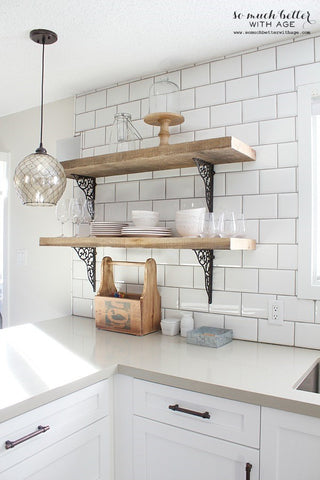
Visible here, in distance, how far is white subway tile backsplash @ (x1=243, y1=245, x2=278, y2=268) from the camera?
1896 mm

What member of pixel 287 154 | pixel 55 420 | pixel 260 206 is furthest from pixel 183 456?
pixel 287 154

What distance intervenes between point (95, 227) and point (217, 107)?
2.77 ft

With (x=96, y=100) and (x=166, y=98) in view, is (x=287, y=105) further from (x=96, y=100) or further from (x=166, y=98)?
(x=96, y=100)

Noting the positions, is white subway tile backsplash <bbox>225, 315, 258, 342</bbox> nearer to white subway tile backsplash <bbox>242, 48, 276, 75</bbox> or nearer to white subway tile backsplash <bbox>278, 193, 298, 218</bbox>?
white subway tile backsplash <bbox>278, 193, 298, 218</bbox>

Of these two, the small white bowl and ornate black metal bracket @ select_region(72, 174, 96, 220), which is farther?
ornate black metal bracket @ select_region(72, 174, 96, 220)

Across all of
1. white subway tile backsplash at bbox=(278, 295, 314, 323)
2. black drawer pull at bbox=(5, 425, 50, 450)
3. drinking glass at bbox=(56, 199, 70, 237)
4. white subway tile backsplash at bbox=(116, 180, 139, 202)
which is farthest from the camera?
white subway tile backsplash at bbox=(116, 180, 139, 202)

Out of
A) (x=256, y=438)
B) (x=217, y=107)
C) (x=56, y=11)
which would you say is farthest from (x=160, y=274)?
(x=56, y=11)

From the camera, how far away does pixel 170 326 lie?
2064 millimetres

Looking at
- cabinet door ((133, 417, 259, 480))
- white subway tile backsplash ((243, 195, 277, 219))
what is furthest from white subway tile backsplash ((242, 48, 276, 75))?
cabinet door ((133, 417, 259, 480))

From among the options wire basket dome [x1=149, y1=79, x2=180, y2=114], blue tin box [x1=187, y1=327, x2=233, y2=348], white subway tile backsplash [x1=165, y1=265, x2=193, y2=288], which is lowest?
blue tin box [x1=187, y1=327, x2=233, y2=348]

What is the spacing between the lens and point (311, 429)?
48.5 inches

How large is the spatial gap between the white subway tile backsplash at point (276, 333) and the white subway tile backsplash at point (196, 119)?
0.99 meters

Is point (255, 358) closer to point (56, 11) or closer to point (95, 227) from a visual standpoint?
point (95, 227)

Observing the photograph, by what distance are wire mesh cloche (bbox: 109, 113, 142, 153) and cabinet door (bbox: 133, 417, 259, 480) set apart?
133 centimetres
